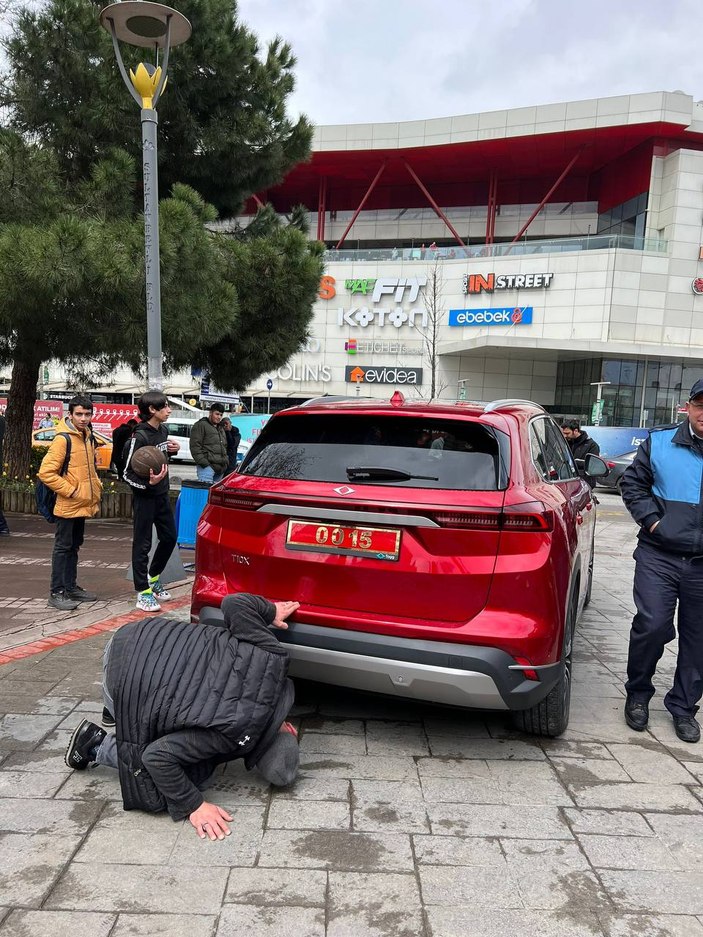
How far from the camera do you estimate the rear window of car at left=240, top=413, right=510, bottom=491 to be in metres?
3.08

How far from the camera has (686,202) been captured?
3250cm

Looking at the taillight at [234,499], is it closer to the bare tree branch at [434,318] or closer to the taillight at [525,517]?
the taillight at [525,517]

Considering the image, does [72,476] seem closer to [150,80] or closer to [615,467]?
[150,80]

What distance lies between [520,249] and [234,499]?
34064 mm

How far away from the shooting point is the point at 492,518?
9.51 feet

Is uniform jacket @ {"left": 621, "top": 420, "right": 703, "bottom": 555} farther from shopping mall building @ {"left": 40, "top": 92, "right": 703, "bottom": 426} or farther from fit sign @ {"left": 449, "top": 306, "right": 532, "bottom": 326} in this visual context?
fit sign @ {"left": 449, "top": 306, "right": 532, "bottom": 326}

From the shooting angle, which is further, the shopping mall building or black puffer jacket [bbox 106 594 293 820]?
the shopping mall building

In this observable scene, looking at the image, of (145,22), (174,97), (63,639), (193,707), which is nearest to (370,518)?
(193,707)

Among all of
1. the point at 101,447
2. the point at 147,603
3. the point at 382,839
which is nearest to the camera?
the point at 382,839

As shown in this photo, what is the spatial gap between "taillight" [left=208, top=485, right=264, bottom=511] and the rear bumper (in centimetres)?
61

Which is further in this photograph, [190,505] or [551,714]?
[190,505]

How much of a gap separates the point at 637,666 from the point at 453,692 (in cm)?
140

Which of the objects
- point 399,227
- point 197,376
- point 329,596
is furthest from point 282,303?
point 399,227

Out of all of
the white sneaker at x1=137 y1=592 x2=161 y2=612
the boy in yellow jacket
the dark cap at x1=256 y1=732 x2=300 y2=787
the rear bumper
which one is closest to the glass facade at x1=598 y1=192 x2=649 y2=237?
the boy in yellow jacket
